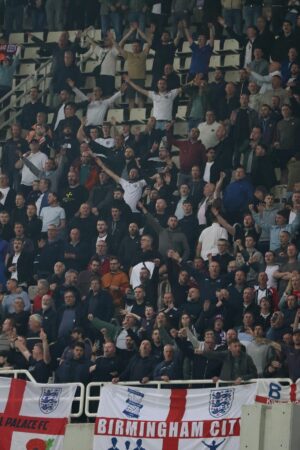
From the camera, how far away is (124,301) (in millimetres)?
32062

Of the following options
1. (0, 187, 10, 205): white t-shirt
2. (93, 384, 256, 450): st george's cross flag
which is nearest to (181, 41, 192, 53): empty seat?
(0, 187, 10, 205): white t-shirt

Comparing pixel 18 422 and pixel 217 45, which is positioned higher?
pixel 217 45

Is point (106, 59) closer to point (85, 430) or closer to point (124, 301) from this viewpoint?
point (124, 301)

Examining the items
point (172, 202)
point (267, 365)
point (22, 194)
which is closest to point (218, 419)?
point (267, 365)

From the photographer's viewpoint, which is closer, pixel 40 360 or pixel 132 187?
pixel 40 360

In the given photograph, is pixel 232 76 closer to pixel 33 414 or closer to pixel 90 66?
pixel 90 66

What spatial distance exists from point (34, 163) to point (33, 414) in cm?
913

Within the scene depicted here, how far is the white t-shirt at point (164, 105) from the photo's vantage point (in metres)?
36.9

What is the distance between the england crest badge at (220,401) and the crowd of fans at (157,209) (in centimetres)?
32

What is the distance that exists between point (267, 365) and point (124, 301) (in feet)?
15.2

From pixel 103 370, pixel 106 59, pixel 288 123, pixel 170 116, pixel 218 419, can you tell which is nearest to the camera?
pixel 218 419

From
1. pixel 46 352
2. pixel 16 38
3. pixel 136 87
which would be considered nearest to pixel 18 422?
pixel 46 352

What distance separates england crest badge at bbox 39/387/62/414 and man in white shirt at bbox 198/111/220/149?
25.5 feet

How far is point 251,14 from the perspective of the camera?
37.9m
